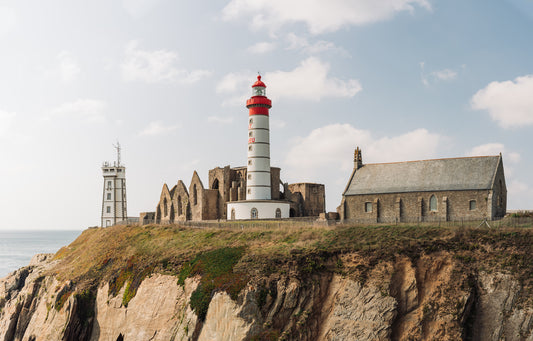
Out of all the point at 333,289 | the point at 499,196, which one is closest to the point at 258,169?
the point at 499,196

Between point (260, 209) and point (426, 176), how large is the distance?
19378mm

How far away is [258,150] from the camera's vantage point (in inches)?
2283

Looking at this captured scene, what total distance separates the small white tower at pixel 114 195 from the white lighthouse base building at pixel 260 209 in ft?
88.3

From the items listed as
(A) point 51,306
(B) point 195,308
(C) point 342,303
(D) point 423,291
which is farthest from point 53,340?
(D) point 423,291

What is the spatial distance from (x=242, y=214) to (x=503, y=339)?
33196 mm

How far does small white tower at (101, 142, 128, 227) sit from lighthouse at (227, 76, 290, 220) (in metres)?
26.5

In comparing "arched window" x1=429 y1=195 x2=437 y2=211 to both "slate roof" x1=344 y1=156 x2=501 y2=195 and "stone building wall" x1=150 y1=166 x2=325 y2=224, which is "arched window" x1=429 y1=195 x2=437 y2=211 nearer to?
"slate roof" x1=344 y1=156 x2=501 y2=195

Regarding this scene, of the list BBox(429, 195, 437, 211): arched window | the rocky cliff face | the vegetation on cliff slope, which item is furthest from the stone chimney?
the rocky cliff face

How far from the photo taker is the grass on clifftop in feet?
107

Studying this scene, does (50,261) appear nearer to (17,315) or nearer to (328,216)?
(17,315)

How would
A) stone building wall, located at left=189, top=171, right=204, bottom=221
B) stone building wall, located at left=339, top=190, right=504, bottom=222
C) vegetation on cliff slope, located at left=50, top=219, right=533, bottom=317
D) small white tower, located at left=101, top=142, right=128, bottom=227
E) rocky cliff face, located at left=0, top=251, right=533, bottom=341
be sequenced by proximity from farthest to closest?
small white tower, located at left=101, top=142, right=128, bottom=227, stone building wall, located at left=189, top=171, right=204, bottom=221, stone building wall, located at left=339, top=190, right=504, bottom=222, vegetation on cliff slope, located at left=50, top=219, right=533, bottom=317, rocky cliff face, located at left=0, top=251, right=533, bottom=341

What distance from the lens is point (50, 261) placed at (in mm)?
62000

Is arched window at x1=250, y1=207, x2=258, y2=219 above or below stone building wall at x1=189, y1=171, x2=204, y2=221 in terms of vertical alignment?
below

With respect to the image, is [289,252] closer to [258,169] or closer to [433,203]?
[433,203]
